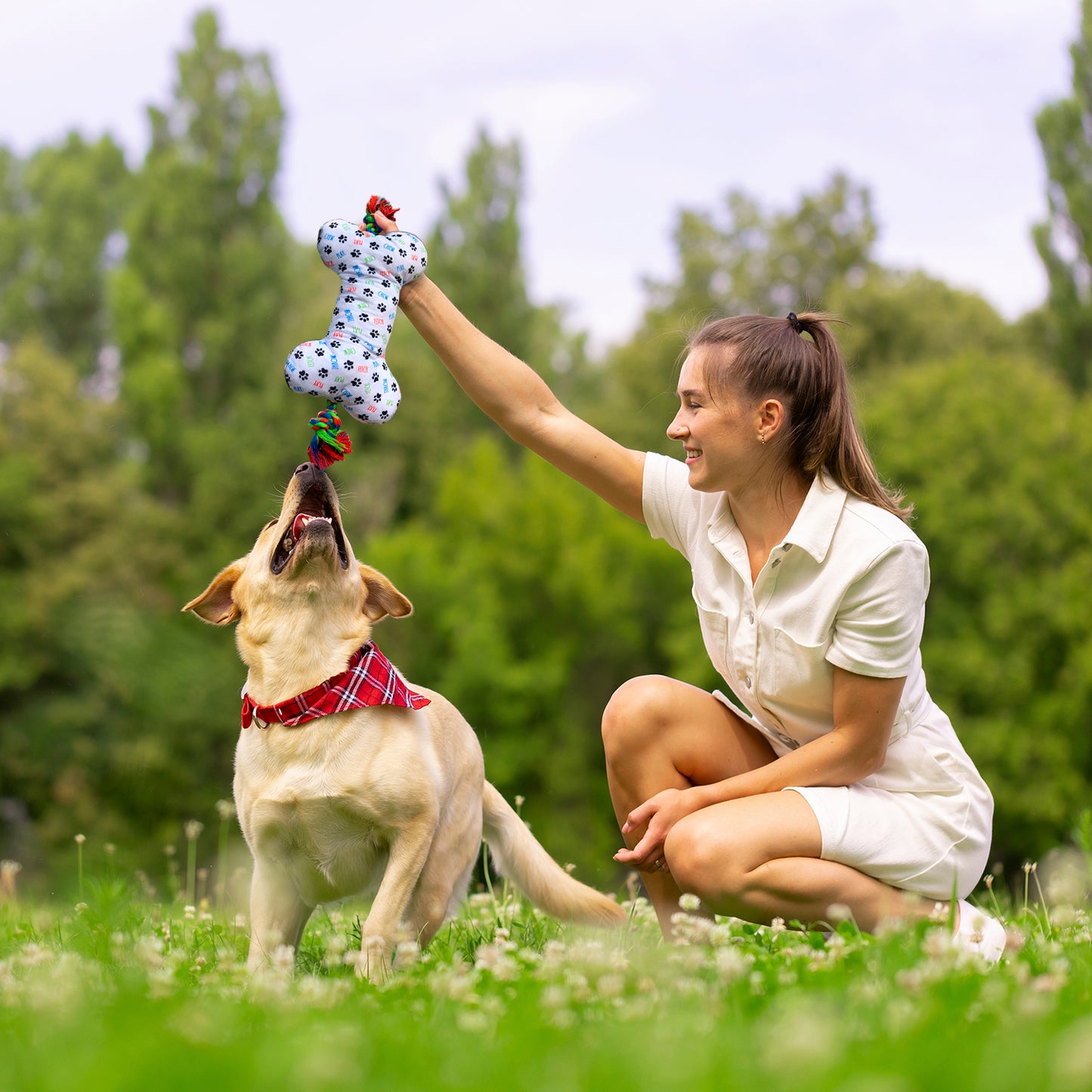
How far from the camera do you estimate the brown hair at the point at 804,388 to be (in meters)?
3.85

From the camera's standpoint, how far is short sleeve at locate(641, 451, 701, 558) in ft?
13.9

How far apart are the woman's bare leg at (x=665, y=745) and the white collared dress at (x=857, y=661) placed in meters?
0.16

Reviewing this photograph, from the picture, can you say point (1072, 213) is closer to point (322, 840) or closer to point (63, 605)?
point (63, 605)

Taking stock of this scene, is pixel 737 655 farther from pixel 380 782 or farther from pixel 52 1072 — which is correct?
pixel 52 1072

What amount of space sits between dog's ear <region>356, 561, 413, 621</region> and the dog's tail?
81 centimetres

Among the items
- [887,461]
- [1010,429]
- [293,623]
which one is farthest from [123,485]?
[293,623]

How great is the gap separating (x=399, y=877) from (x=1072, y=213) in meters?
31.9

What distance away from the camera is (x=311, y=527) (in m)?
3.89

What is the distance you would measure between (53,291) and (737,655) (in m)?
37.9

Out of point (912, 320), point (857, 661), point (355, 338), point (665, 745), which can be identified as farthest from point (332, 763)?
point (912, 320)

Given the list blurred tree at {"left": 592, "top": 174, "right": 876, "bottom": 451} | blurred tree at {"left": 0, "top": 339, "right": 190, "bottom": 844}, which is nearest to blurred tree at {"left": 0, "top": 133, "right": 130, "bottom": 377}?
blurred tree at {"left": 0, "top": 339, "right": 190, "bottom": 844}

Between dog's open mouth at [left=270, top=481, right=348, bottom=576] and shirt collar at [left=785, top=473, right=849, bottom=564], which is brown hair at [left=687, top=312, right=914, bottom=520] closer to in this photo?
shirt collar at [left=785, top=473, right=849, bottom=564]

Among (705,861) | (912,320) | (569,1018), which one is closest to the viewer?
(569,1018)

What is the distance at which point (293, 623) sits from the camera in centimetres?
395
